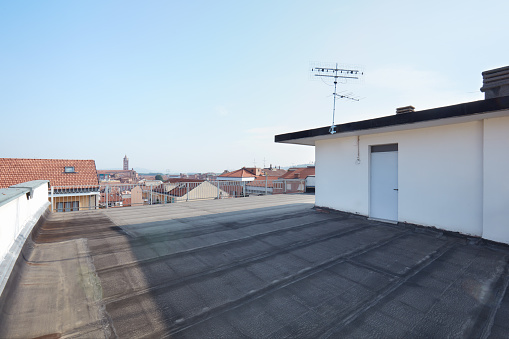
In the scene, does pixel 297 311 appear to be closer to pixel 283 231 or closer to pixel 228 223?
pixel 283 231

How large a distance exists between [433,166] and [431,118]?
4.31ft

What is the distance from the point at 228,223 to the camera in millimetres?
6102

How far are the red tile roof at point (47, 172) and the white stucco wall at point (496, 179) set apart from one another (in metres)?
19.4

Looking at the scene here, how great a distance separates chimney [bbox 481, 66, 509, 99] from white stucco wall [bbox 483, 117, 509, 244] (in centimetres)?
100

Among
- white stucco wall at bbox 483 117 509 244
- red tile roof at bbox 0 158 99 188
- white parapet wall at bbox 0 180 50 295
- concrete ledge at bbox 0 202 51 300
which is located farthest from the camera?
red tile roof at bbox 0 158 99 188

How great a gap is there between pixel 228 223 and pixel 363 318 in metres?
4.27

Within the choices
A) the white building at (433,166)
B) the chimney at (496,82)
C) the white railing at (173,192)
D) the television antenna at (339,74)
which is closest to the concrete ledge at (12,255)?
the white railing at (173,192)

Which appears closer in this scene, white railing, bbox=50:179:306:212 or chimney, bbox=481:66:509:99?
chimney, bbox=481:66:509:99

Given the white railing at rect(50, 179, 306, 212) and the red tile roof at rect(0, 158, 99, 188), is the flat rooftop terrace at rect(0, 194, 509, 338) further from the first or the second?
the red tile roof at rect(0, 158, 99, 188)

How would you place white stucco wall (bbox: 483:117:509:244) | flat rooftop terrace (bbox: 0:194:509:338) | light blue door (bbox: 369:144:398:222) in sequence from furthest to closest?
light blue door (bbox: 369:144:398:222) < white stucco wall (bbox: 483:117:509:244) < flat rooftop terrace (bbox: 0:194:509:338)

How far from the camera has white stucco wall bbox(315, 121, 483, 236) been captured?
15.6 feet

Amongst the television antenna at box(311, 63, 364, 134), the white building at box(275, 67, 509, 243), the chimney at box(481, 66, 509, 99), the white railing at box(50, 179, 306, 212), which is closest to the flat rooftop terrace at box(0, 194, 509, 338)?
the white building at box(275, 67, 509, 243)

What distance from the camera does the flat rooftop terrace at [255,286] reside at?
207 cm

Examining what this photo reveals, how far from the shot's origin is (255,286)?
2.82 meters
